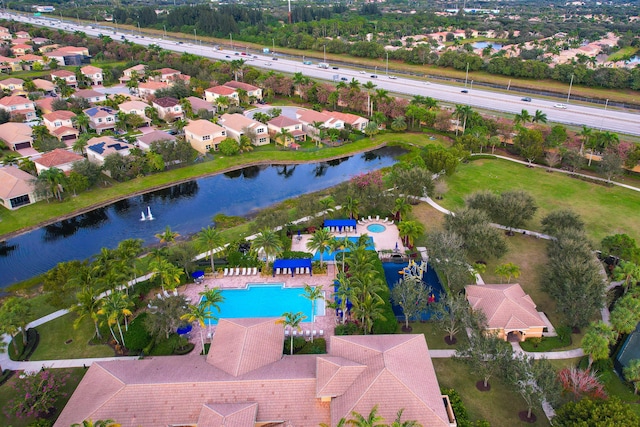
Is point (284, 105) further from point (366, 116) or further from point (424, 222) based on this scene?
point (424, 222)

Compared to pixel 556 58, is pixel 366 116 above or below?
below

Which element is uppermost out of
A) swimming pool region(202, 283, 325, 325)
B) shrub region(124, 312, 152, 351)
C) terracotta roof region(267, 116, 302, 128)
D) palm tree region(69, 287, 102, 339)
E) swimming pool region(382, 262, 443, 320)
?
terracotta roof region(267, 116, 302, 128)

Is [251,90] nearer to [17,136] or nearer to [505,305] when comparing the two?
[17,136]

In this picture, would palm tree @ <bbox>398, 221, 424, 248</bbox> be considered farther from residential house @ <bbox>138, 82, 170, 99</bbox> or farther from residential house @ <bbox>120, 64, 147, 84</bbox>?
residential house @ <bbox>120, 64, 147, 84</bbox>

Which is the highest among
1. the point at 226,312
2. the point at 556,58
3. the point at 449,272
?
the point at 556,58

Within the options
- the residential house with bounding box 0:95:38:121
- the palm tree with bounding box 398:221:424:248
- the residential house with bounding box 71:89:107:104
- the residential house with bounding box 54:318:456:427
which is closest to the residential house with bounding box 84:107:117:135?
the residential house with bounding box 71:89:107:104

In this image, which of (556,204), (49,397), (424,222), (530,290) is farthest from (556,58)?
(49,397)
